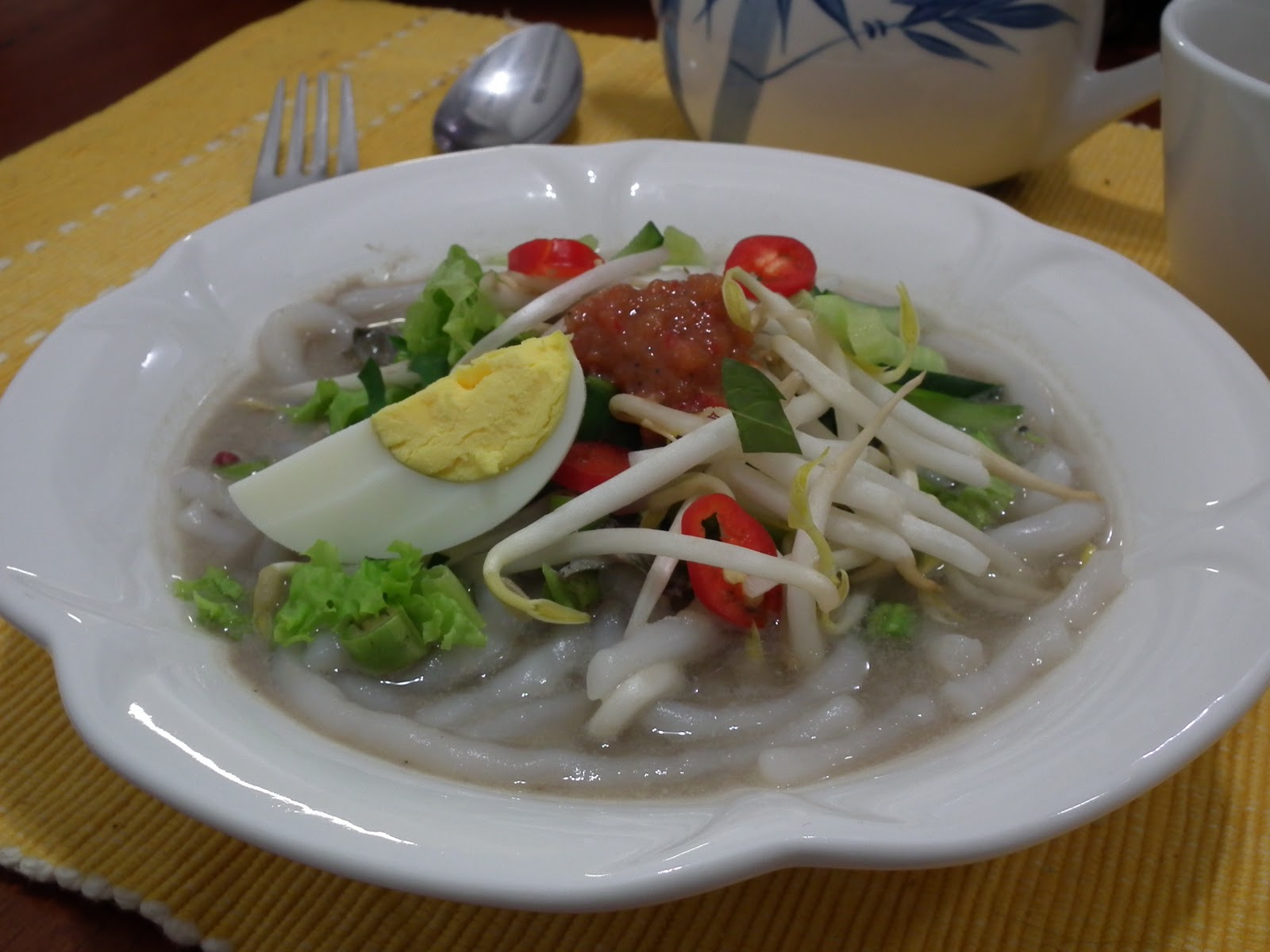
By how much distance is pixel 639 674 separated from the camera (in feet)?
4.50

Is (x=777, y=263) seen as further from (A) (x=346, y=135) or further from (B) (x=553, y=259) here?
(A) (x=346, y=135)

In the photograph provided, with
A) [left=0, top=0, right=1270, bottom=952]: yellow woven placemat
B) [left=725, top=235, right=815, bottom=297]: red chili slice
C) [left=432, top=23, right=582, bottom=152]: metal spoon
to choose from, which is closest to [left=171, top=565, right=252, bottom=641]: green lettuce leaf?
[left=0, top=0, right=1270, bottom=952]: yellow woven placemat

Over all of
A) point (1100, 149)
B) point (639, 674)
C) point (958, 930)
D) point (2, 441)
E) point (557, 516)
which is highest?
point (2, 441)

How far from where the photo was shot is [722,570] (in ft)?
4.57

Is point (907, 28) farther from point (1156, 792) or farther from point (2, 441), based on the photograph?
point (2, 441)

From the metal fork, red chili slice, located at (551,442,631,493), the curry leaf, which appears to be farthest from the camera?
the metal fork

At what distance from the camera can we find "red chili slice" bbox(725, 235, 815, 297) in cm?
179

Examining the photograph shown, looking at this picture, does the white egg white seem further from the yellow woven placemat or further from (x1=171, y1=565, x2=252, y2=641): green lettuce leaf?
the yellow woven placemat

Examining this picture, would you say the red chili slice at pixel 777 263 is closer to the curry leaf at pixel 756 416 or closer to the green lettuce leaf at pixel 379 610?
the curry leaf at pixel 756 416

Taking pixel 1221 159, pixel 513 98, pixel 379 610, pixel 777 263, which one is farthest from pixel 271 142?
pixel 1221 159

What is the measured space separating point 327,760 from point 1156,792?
3.29ft

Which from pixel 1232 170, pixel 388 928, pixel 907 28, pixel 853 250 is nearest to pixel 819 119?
pixel 907 28

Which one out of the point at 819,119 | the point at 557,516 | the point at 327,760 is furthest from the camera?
the point at 819,119

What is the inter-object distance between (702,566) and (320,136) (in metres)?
1.73
